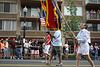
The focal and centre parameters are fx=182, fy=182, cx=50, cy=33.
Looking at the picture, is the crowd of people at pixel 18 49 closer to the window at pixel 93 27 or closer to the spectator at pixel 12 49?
the spectator at pixel 12 49

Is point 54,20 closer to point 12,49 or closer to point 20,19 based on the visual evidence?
point 12,49

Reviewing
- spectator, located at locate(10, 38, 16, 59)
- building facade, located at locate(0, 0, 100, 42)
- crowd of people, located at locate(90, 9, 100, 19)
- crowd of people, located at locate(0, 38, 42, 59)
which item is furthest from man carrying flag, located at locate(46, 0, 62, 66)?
crowd of people, located at locate(90, 9, 100, 19)

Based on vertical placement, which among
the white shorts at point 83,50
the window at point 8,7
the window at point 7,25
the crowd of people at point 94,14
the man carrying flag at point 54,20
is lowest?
the white shorts at point 83,50

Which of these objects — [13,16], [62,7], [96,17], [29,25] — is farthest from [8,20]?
[96,17]

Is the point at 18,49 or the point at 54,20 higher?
the point at 54,20

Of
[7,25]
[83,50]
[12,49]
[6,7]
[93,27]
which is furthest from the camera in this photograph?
[93,27]

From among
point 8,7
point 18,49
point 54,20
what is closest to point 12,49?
point 18,49

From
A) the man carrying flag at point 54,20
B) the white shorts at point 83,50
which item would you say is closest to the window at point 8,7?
the man carrying flag at point 54,20

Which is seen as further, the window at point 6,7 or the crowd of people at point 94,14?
the crowd of people at point 94,14

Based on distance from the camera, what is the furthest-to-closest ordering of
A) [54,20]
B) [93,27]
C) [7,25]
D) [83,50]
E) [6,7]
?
[93,27] < [6,7] < [7,25] < [54,20] < [83,50]

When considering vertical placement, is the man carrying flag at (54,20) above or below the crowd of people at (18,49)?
above

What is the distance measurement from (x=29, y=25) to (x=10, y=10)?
387cm

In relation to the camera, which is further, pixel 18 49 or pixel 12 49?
pixel 12 49

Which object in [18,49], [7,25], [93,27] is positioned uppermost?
[7,25]
